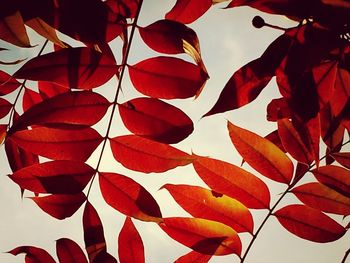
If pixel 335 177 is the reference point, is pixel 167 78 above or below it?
above

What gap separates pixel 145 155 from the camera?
36.2 inches

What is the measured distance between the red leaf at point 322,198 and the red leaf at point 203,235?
188 millimetres

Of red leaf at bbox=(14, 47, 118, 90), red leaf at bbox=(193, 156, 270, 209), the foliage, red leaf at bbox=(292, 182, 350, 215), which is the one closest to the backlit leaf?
the foliage

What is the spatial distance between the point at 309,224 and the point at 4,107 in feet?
3.07

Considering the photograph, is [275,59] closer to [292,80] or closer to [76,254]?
[292,80]

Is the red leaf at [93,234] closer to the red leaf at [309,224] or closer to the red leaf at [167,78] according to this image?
the red leaf at [167,78]

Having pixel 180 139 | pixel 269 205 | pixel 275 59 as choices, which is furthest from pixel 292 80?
pixel 269 205

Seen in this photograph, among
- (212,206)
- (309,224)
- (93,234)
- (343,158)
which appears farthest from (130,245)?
(343,158)

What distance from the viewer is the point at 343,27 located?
2.36ft

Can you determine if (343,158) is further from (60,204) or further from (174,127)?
(60,204)

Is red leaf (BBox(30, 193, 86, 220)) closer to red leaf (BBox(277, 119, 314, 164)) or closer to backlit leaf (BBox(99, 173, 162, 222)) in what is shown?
backlit leaf (BBox(99, 173, 162, 222))

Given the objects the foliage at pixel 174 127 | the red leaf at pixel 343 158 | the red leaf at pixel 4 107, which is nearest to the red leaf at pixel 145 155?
the foliage at pixel 174 127

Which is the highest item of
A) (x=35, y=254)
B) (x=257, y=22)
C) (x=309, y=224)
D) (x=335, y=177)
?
(x=257, y=22)

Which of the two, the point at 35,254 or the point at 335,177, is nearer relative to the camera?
the point at 335,177
